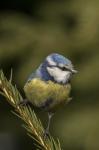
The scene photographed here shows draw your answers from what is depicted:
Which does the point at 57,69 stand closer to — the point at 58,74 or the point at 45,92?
the point at 58,74

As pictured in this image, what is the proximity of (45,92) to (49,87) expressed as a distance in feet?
0.11

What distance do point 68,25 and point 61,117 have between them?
47.7 inches

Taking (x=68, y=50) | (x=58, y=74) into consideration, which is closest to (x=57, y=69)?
(x=58, y=74)

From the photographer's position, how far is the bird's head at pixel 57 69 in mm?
3211

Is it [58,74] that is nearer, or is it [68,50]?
[58,74]

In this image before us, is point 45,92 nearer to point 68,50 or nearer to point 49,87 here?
point 49,87

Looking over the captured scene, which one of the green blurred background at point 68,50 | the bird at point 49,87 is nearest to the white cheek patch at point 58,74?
the bird at point 49,87

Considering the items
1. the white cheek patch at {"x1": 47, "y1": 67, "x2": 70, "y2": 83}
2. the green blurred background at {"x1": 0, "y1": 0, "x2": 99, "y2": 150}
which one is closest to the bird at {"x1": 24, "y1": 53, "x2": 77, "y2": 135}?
the white cheek patch at {"x1": 47, "y1": 67, "x2": 70, "y2": 83}

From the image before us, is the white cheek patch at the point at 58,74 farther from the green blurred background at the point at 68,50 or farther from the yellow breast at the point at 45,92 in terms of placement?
the green blurred background at the point at 68,50

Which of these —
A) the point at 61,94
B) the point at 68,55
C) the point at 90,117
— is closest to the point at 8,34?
the point at 68,55

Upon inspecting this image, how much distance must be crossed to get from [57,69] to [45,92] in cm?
15

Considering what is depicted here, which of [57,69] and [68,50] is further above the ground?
[57,69]

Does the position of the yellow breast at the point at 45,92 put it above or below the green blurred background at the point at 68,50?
above

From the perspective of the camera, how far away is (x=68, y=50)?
8312 millimetres
